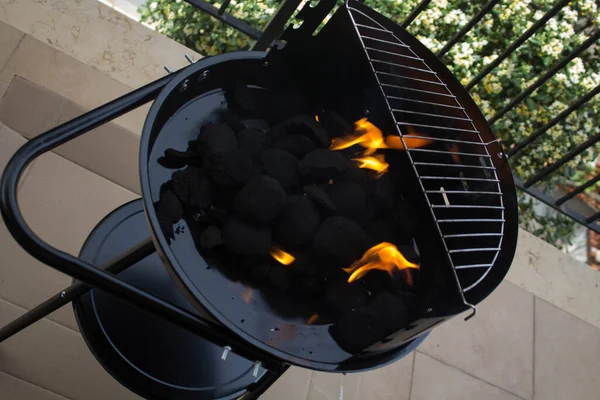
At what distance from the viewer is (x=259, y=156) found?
1014 millimetres

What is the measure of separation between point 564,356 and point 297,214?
1.43 metres

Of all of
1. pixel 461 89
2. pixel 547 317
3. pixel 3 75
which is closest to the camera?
pixel 461 89

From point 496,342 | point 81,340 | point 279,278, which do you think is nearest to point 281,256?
point 279,278

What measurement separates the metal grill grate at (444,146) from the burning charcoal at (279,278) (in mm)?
293

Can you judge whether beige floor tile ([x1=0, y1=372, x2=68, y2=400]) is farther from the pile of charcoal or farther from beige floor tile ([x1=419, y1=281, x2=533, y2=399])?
beige floor tile ([x1=419, y1=281, x2=533, y2=399])

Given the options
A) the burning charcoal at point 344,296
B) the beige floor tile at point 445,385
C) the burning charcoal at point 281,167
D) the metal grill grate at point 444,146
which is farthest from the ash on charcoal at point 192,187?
the beige floor tile at point 445,385

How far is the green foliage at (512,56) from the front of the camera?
259cm

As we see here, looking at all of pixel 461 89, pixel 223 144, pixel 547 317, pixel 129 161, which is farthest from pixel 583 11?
pixel 223 144

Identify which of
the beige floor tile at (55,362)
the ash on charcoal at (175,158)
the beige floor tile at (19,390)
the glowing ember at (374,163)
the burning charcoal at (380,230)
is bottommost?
the beige floor tile at (19,390)

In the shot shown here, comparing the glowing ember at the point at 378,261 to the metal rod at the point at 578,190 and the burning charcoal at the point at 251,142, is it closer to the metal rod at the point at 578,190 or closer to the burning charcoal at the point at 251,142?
the burning charcoal at the point at 251,142

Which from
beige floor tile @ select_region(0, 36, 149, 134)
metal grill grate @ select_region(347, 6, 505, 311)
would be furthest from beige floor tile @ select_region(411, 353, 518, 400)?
beige floor tile @ select_region(0, 36, 149, 134)

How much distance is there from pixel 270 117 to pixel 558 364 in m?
1.40

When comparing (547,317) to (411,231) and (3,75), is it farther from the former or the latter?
(3,75)

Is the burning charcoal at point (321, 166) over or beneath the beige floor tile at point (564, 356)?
over
